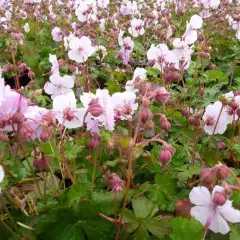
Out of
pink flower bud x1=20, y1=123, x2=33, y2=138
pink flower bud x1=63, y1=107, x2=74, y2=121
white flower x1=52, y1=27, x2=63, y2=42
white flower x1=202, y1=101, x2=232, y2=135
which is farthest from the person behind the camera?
white flower x1=52, y1=27, x2=63, y2=42

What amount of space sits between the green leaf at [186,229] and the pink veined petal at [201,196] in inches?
4.3

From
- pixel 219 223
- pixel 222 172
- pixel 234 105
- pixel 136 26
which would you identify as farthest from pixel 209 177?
pixel 136 26

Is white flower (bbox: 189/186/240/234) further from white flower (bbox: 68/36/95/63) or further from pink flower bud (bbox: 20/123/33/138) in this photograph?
white flower (bbox: 68/36/95/63)

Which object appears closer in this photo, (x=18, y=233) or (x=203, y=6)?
(x=18, y=233)

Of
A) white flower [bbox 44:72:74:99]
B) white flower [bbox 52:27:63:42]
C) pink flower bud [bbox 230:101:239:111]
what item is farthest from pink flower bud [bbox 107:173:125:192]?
white flower [bbox 52:27:63:42]

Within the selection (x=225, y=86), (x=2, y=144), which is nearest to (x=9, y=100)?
(x=2, y=144)

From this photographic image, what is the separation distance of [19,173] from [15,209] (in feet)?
0.44

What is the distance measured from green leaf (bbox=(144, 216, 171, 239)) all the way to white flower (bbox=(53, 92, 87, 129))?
0.40m

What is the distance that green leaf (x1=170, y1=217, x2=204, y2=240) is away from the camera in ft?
3.98

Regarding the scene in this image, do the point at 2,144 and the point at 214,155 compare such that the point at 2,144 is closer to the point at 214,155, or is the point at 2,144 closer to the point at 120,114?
the point at 120,114

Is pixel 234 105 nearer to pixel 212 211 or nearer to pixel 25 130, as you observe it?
pixel 212 211

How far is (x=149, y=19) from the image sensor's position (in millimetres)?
3881

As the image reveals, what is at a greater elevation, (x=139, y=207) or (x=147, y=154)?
(x=147, y=154)

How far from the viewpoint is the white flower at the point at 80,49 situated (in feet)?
7.73
